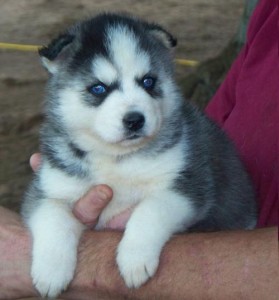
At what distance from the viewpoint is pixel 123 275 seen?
284cm

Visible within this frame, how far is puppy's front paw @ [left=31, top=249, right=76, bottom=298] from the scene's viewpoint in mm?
2873

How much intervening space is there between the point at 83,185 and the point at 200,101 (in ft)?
10.1

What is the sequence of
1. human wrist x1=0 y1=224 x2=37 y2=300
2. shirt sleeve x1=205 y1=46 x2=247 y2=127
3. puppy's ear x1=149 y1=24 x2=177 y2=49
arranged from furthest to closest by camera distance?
shirt sleeve x1=205 y1=46 x2=247 y2=127
puppy's ear x1=149 y1=24 x2=177 y2=49
human wrist x1=0 y1=224 x2=37 y2=300

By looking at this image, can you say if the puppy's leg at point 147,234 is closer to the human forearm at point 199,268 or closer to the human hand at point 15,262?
→ the human forearm at point 199,268

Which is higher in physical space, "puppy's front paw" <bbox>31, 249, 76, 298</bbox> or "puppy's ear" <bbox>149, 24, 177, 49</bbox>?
"puppy's ear" <bbox>149, 24, 177, 49</bbox>

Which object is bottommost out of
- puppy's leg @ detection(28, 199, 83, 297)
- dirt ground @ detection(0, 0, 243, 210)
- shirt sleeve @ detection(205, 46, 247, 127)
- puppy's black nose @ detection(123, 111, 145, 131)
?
dirt ground @ detection(0, 0, 243, 210)

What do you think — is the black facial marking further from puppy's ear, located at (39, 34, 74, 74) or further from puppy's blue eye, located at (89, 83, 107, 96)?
puppy's blue eye, located at (89, 83, 107, 96)

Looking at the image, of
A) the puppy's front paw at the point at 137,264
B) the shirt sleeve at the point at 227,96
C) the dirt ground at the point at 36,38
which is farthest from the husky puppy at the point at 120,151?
the dirt ground at the point at 36,38

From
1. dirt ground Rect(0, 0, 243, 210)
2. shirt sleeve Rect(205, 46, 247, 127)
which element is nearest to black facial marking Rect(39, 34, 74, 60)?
shirt sleeve Rect(205, 46, 247, 127)

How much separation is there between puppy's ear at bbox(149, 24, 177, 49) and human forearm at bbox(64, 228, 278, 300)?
86 cm

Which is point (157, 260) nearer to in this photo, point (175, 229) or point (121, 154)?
point (175, 229)

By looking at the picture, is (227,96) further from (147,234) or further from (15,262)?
(15,262)

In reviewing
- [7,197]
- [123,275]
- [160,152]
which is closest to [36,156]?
[160,152]

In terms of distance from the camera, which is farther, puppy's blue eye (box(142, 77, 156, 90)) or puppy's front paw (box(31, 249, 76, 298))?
puppy's blue eye (box(142, 77, 156, 90))
